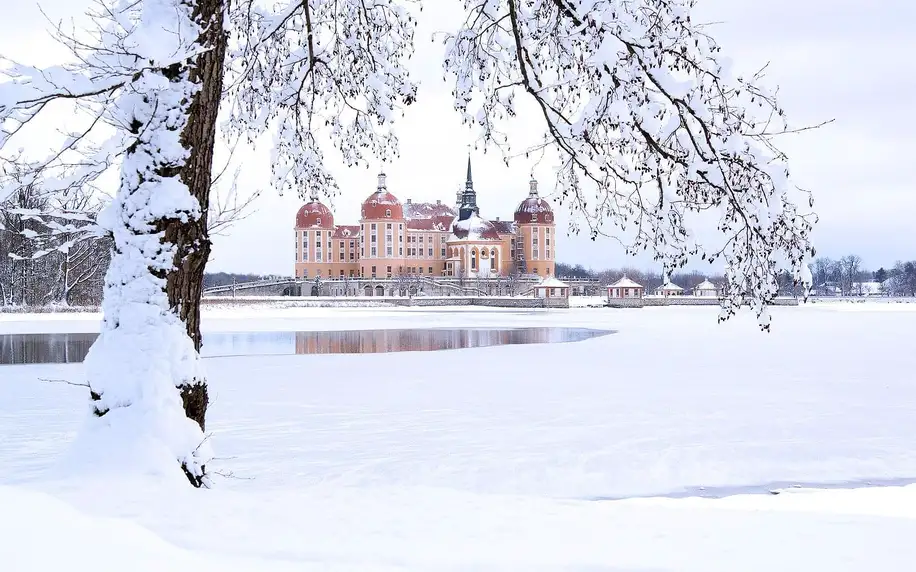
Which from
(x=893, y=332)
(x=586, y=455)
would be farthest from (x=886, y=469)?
(x=893, y=332)

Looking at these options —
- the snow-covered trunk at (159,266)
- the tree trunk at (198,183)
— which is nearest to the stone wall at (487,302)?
the tree trunk at (198,183)

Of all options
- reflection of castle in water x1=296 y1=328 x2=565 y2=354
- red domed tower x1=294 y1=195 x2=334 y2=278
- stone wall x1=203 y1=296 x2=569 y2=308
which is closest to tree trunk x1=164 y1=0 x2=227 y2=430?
reflection of castle in water x1=296 y1=328 x2=565 y2=354

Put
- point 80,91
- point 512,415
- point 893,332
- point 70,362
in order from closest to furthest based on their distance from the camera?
point 80,91
point 512,415
point 70,362
point 893,332

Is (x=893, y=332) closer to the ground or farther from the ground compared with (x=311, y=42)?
closer to the ground

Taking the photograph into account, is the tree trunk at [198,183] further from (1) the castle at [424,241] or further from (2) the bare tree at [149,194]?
(1) the castle at [424,241]

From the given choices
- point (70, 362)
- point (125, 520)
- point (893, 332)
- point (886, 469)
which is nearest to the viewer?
point (125, 520)

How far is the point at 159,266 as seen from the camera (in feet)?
17.4

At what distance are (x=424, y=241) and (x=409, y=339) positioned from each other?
84.6 m

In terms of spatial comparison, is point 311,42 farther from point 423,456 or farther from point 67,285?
point 67,285

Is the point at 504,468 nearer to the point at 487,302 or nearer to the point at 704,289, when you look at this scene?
the point at 487,302

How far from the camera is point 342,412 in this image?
1235cm

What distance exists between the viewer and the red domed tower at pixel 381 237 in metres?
109

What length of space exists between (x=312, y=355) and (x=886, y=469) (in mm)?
16069

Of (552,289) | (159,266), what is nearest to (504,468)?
(159,266)
